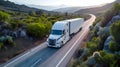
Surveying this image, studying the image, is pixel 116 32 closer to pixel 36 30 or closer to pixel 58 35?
pixel 58 35

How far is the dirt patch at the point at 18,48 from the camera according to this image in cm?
2736

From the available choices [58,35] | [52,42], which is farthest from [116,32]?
[58,35]

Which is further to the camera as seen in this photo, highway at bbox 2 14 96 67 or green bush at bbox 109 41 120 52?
highway at bbox 2 14 96 67

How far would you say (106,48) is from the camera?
1597 centimetres

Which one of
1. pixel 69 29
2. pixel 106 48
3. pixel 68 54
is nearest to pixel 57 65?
pixel 68 54

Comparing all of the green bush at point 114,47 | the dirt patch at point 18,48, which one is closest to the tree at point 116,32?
the green bush at point 114,47

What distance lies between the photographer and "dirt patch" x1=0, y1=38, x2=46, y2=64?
27.4 m

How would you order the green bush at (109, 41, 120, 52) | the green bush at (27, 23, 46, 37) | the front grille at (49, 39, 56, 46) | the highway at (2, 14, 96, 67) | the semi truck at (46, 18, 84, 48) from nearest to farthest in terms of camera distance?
1. the green bush at (109, 41, 120, 52)
2. the highway at (2, 14, 96, 67)
3. the front grille at (49, 39, 56, 46)
4. the semi truck at (46, 18, 84, 48)
5. the green bush at (27, 23, 46, 37)

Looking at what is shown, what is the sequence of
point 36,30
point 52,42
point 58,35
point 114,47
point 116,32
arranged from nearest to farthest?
1. point 114,47
2. point 116,32
3. point 52,42
4. point 58,35
5. point 36,30

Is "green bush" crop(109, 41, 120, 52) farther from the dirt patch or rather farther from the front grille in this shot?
the front grille

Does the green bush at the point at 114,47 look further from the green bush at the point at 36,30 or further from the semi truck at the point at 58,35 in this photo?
the green bush at the point at 36,30

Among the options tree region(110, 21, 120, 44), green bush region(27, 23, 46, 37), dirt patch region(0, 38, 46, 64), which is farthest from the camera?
green bush region(27, 23, 46, 37)

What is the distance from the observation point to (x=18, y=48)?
31.3m

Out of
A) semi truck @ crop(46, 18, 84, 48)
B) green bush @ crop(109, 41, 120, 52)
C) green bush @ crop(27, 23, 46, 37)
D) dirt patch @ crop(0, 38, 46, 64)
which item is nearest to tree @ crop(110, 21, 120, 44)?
green bush @ crop(109, 41, 120, 52)
